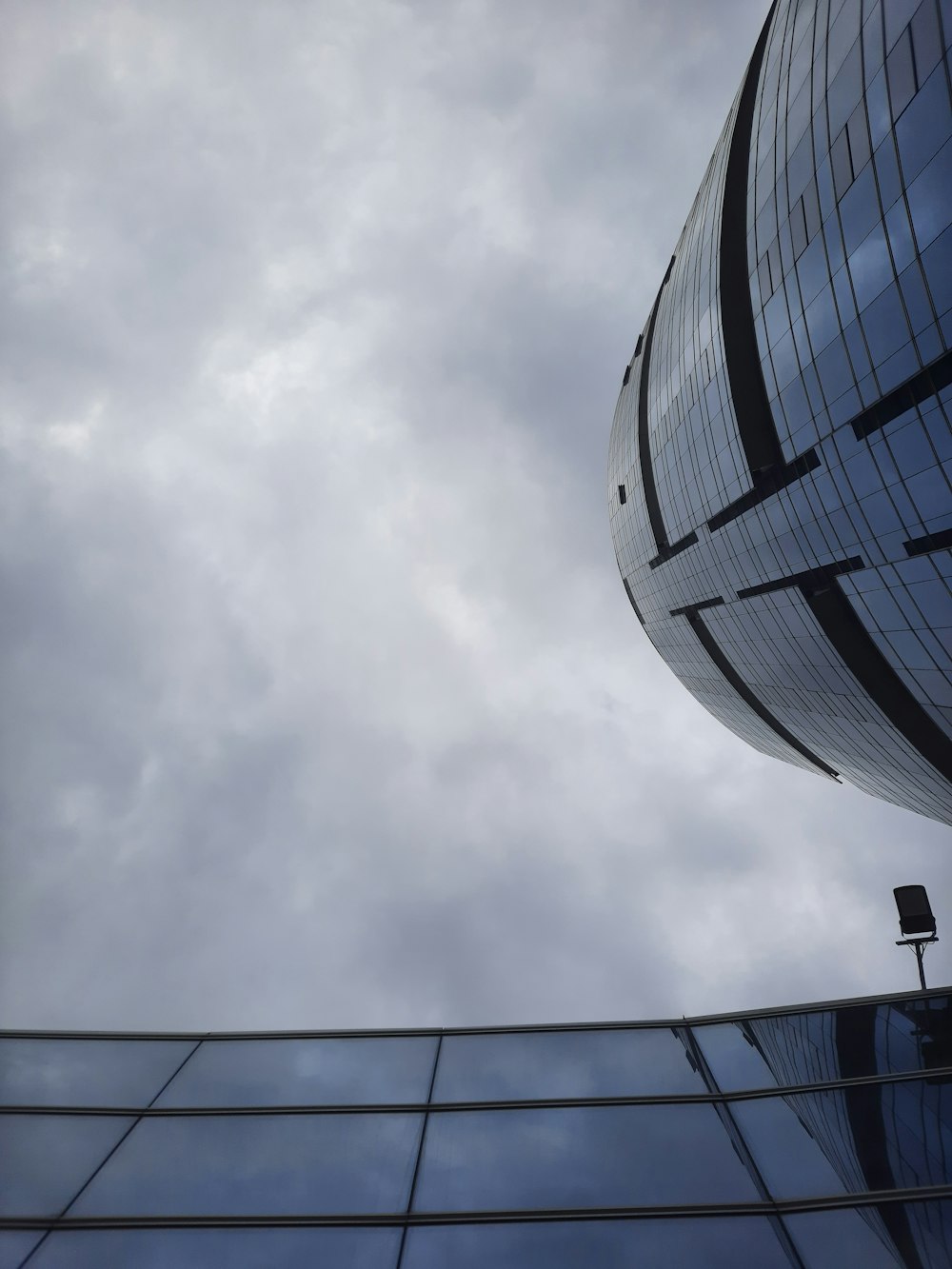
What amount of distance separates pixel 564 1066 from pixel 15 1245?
25.3 feet

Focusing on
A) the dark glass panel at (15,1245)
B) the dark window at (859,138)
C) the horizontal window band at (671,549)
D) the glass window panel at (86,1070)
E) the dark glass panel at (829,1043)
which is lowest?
the dark glass panel at (15,1245)

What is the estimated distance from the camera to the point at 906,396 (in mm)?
22578

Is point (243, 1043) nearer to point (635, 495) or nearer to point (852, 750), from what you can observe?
point (852, 750)

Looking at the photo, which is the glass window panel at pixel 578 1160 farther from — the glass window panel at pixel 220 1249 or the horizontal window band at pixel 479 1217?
the glass window panel at pixel 220 1249

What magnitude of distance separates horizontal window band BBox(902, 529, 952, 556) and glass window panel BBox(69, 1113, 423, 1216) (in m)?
25.4

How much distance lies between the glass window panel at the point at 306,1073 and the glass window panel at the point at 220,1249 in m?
2.31

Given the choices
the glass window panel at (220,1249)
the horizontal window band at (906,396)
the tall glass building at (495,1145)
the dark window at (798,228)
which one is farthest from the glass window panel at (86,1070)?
the dark window at (798,228)

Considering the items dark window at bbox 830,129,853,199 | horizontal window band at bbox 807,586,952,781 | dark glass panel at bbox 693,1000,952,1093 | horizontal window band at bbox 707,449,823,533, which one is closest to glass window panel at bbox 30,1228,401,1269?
dark glass panel at bbox 693,1000,952,1093

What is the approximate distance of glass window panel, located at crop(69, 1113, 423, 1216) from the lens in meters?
8.26

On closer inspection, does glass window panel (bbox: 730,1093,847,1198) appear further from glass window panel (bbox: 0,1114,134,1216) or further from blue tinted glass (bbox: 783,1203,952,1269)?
glass window panel (bbox: 0,1114,134,1216)

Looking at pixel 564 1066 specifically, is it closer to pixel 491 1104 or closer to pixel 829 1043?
pixel 491 1104

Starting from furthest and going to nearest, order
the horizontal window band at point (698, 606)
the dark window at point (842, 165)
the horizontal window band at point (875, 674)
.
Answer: the horizontal window band at point (698, 606)
the horizontal window band at point (875, 674)
the dark window at point (842, 165)

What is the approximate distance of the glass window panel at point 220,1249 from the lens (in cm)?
748

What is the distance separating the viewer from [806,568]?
111 ft
